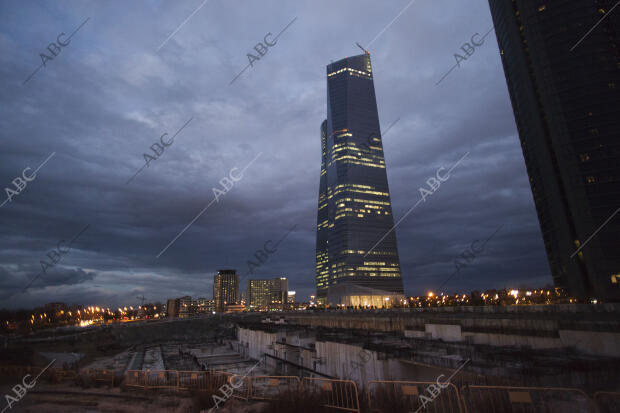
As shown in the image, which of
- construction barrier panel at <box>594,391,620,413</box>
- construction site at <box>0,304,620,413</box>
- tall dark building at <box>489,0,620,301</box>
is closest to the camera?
construction barrier panel at <box>594,391,620,413</box>

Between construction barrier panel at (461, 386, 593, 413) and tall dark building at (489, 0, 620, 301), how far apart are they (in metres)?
90.7

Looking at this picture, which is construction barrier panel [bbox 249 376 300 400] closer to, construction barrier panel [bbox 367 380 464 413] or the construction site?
the construction site

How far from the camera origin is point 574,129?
87062 millimetres

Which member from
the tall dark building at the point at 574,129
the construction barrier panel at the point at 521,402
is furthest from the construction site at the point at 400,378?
the tall dark building at the point at 574,129

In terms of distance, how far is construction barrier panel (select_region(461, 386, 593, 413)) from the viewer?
363 inches

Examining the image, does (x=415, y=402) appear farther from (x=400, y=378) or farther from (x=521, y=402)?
(x=400, y=378)

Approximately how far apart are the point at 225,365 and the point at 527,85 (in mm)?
119141

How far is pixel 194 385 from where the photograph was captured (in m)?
17.7

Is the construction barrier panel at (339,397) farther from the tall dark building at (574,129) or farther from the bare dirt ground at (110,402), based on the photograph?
the tall dark building at (574,129)

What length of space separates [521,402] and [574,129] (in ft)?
351

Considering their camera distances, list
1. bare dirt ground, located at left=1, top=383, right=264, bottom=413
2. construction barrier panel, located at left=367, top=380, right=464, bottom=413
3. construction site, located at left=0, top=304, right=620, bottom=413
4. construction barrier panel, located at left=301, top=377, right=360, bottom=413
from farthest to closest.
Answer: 1. bare dirt ground, located at left=1, top=383, right=264, bottom=413
2. construction barrier panel, located at left=301, top=377, right=360, bottom=413
3. construction site, located at left=0, top=304, right=620, bottom=413
4. construction barrier panel, located at left=367, top=380, right=464, bottom=413

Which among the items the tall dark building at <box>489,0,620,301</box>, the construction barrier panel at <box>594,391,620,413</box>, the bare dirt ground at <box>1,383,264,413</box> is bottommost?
the bare dirt ground at <box>1,383,264,413</box>

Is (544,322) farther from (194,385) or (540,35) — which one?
(540,35)

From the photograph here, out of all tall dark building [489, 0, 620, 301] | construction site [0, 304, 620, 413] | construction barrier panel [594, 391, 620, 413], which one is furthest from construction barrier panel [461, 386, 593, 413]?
tall dark building [489, 0, 620, 301]
